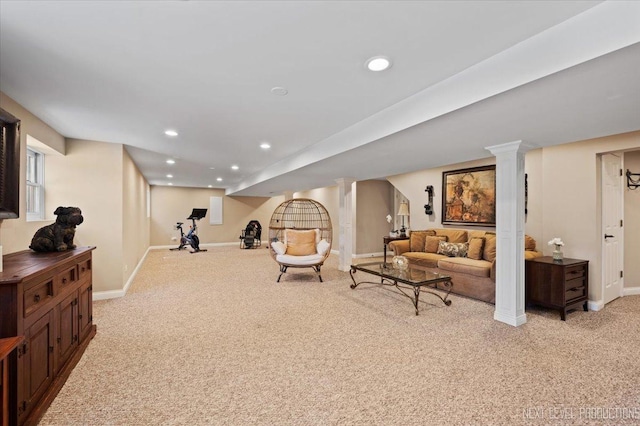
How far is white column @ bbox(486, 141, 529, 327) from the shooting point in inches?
131

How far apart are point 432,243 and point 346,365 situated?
12.2 feet

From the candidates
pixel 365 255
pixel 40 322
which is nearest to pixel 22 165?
pixel 40 322

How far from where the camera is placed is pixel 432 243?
5.58 m

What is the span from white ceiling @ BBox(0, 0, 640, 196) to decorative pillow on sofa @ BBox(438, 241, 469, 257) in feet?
6.74

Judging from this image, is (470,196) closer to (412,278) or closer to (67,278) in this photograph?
(412,278)

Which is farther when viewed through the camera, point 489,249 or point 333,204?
point 333,204

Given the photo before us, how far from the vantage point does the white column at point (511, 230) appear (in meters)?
3.32

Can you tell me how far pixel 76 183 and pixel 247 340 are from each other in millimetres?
3400

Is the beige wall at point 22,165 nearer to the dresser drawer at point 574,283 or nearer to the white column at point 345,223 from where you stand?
the white column at point 345,223

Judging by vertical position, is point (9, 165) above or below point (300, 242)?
above

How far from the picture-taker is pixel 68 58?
204cm

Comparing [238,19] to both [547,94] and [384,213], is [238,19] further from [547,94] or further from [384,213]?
[384,213]

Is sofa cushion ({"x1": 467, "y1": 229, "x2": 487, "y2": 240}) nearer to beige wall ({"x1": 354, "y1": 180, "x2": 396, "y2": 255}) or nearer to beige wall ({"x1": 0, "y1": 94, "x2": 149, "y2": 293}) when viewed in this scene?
beige wall ({"x1": 354, "y1": 180, "x2": 396, "y2": 255})

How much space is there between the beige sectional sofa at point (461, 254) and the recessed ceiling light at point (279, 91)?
11.7 ft
